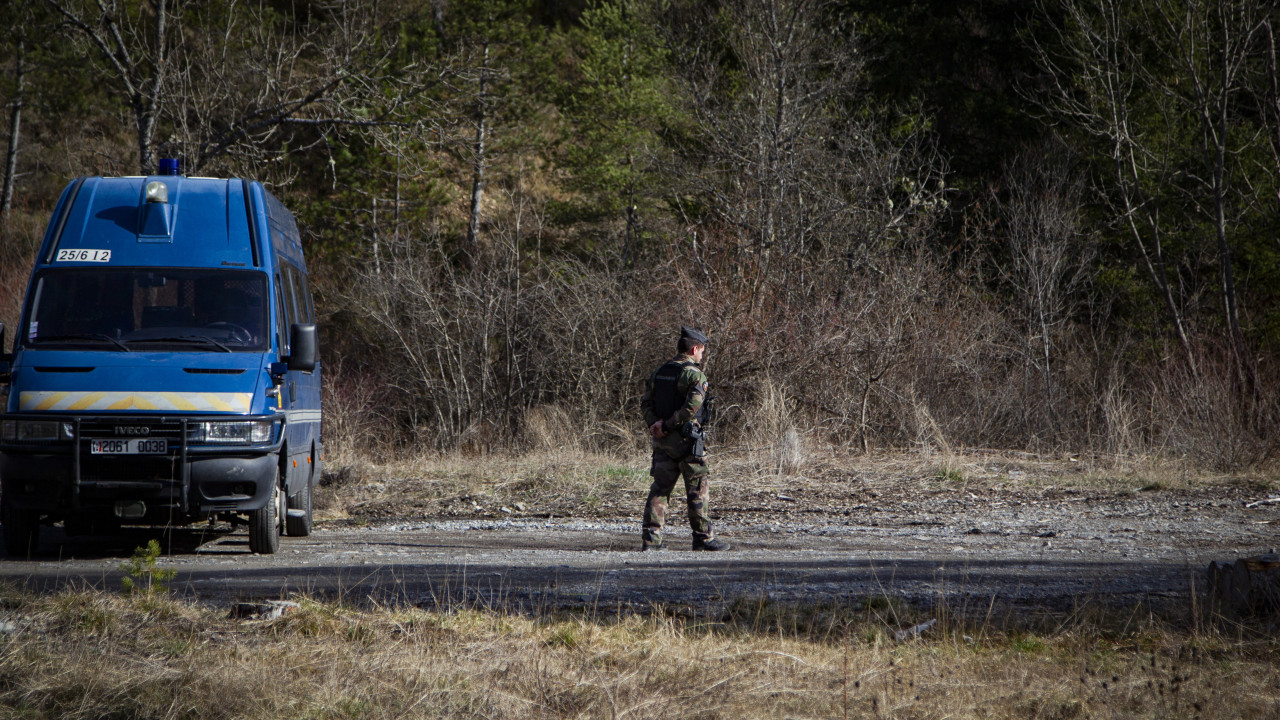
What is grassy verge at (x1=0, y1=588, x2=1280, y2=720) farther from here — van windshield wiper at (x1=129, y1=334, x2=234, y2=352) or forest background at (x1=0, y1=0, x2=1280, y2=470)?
forest background at (x1=0, y1=0, x2=1280, y2=470)

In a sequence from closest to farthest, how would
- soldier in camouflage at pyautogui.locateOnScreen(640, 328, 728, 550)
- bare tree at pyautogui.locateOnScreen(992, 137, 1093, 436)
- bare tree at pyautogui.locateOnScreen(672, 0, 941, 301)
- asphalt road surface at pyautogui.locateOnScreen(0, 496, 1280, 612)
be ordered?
asphalt road surface at pyautogui.locateOnScreen(0, 496, 1280, 612) → soldier in camouflage at pyautogui.locateOnScreen(640, 328, 728, 550) → bare tree at pyautogui.locateOnScreen(672, 0, 941, 301) → bare tree at pyautogui.locateOnScreen(992, 137, 1093, 436)

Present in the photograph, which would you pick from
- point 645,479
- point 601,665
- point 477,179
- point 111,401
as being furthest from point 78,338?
point 477,179

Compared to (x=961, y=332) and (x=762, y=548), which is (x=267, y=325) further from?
(x=961, y=332)

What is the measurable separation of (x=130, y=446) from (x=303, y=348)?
1367 millimetres

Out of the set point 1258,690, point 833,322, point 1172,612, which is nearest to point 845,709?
point 1258,690

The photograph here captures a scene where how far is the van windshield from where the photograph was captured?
776 cm

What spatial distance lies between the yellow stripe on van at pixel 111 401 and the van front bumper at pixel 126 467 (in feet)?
0.25

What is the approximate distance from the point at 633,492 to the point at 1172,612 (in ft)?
22.7

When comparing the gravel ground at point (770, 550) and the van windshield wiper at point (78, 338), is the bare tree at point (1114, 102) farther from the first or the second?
the van windshield wiper at point (78, 338)

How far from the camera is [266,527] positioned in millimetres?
8273

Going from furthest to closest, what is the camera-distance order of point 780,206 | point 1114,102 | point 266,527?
point 1114,102 < point 780,206 < point 266,527

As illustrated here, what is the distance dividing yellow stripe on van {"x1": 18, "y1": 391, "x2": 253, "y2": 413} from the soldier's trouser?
345 centimetres

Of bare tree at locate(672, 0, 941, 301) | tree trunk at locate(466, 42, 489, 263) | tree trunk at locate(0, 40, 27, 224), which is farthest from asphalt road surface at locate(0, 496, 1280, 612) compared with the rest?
tree trunk at locate(0, 40, 27, 224)

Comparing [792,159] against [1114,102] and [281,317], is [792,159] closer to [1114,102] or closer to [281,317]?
[1114,102]
